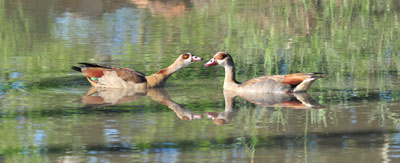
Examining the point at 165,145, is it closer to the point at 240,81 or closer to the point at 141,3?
the point at 240,81

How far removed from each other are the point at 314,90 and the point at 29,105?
171 inches

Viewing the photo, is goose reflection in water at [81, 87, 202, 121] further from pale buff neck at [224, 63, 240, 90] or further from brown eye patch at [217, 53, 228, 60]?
brown eye patch at [217, 53, 228, 60]

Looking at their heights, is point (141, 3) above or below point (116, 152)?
above

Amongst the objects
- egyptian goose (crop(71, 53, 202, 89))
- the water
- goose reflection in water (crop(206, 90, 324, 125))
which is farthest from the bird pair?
the water

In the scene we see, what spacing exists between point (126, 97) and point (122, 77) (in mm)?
871

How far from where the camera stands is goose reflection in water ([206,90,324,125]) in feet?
39.1

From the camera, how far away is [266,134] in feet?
34.4

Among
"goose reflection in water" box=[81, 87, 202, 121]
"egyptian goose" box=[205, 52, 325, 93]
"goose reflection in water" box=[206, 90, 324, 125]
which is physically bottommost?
"goose reflection in water" box=[206, 90, 324, 125]

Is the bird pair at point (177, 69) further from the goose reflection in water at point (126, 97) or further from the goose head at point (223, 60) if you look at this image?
the goose reflection in water at point (126, 97)

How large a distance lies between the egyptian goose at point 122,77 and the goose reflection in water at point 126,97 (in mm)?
112

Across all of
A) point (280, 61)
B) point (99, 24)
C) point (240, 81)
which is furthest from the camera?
point (99, 24)

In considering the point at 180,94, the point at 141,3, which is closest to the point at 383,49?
the point at 180,94

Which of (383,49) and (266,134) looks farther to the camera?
(383,49)

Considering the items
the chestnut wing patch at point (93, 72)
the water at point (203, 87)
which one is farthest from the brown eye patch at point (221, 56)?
the chestnut wing patch at point (93, 72)
